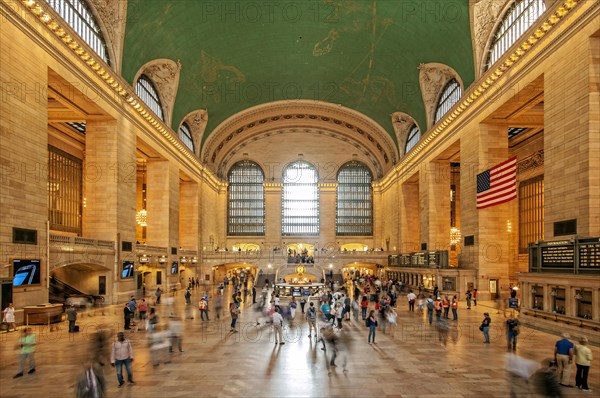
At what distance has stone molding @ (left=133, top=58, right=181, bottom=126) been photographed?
3060cm

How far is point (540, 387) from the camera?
6.86 meters

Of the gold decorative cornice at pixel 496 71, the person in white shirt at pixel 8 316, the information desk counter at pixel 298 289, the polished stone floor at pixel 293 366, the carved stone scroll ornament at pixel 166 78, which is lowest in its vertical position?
the information desk counter at pixel 298 289

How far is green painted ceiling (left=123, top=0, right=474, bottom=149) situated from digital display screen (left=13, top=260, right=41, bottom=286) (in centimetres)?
1269

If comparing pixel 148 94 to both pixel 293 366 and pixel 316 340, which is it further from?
pixel 293 366

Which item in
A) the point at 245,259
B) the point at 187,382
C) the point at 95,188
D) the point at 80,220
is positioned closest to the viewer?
the point at 187,382

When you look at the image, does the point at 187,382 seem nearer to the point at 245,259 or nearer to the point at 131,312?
the point at 131,312

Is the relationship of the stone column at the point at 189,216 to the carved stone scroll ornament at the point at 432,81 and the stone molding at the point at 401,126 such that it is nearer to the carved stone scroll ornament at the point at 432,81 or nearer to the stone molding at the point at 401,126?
the stone molding at the point at 401,126

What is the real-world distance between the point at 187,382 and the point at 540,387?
6215mm

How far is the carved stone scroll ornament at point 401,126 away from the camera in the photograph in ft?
139

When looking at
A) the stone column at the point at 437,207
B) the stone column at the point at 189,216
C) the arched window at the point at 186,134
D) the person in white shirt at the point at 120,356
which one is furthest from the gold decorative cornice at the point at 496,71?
the stone column at the point at 189,216

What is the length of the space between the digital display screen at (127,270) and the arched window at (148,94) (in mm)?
10069

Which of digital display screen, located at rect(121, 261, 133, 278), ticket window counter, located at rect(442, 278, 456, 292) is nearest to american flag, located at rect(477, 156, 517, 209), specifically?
ticket window counter, located at rect(442, 278, 456, 292)

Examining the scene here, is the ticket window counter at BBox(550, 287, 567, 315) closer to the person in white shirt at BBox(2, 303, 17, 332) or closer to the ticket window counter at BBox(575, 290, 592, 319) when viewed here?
the ticket window counter at BBox(575, 290, 592, 319)

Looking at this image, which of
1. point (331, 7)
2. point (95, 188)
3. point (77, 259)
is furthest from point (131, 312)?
point (331, 7)
